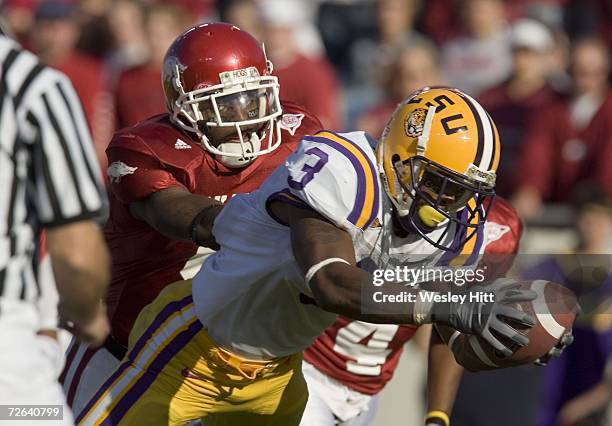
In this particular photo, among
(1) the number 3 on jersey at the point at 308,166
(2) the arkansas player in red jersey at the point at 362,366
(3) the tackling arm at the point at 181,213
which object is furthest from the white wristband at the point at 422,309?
(2) the arkansas player in red jersey at the point at 362,366

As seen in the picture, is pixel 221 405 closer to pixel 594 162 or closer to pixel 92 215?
pixel 92 215

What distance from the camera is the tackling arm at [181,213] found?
4.43m

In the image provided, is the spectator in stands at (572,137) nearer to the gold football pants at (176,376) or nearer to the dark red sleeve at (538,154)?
the dark red sleeve at (538,154)

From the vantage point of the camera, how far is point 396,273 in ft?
13.0

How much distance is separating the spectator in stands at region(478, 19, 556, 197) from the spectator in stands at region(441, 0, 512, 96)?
0.43 metres

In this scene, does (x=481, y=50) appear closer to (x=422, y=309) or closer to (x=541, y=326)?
(x=541, y=326)

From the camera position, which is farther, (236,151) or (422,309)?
(236,151)

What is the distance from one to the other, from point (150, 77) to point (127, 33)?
1132mm

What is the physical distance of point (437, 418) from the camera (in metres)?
5.04

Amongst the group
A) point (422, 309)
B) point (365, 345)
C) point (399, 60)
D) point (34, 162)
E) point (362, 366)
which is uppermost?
point (34, 162)

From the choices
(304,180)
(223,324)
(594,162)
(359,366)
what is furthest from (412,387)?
(304,180)

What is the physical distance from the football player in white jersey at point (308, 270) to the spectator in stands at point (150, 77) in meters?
4.28

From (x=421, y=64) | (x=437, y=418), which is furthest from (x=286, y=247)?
(x=421, y=64)

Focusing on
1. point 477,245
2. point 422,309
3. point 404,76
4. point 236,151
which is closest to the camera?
point 422,309
